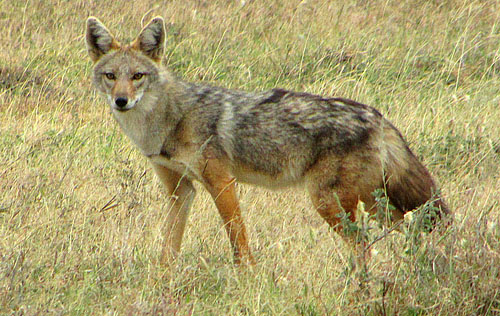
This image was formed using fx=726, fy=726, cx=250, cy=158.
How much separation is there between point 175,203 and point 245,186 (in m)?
0.98

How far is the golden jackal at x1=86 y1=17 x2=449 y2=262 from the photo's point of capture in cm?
474

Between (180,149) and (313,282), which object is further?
(180,149)

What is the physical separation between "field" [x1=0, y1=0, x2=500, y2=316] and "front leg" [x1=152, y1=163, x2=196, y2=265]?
0.42ft

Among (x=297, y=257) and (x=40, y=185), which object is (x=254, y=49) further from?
(x=297, y=257)

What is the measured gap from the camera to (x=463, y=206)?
4.92 metres

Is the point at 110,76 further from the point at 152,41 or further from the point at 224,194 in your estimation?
the point at 224,194

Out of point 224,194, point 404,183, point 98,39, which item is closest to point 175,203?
point 224,194

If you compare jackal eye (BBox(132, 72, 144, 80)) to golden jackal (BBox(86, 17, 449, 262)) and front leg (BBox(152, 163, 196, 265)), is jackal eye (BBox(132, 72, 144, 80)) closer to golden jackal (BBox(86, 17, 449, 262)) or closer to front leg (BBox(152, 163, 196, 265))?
golden jackal (BBox(86, 17, 449, 262))

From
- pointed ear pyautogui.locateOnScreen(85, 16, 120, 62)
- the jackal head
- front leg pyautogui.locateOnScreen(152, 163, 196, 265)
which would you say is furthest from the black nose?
pointed ear pyautogui.locateOnScreen(85, 16, 120, 62)

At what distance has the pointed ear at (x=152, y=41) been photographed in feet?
17.5

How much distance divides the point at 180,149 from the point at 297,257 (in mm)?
1131

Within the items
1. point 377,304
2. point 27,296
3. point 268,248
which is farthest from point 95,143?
point 377,304

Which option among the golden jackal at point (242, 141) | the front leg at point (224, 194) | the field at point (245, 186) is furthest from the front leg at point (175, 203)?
the front leg at point (224, 194)

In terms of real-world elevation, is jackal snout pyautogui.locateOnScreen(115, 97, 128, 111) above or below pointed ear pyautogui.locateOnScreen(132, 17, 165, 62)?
below
